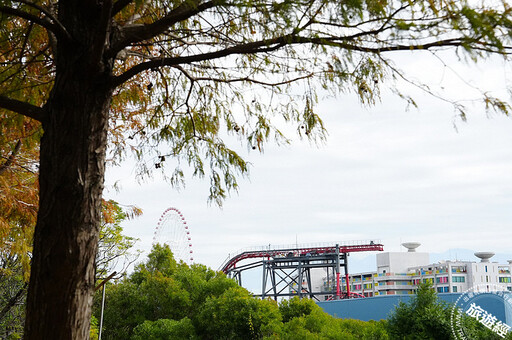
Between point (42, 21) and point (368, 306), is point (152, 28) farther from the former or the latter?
point (368, 306)

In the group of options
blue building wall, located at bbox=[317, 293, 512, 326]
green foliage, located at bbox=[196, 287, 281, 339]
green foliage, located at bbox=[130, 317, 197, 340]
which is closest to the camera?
green foliage, located at bbox=[196, 287, 281, 339]

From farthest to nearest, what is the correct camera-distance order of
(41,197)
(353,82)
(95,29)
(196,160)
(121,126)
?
1. (121,126)
2. (196,160)
3. (353,82)
4. (95,29)
5. (41,197)

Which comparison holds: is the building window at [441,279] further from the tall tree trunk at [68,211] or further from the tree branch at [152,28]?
the tall tree trunk at [68,211]

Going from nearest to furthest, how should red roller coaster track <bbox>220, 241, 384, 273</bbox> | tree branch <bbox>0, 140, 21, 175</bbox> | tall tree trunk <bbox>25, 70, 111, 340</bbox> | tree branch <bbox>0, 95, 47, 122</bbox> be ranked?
tall tree trunk <bbox>25, 70, 111, 340</bbox>
tree branch <bbox>0, 95, 47, 122</bbox>
tree branch <bbox>0, 140, 21, 175</bbox>
red roller coaster track <bbox>220, 241, 384, 273</bbox>

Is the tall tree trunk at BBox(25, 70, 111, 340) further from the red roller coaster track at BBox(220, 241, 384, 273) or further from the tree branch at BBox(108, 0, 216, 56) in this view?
the red roller coaster track at BBox(220, 241, 384, 273)

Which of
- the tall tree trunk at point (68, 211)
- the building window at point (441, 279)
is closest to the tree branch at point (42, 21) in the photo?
the tall tree trunk at point (68, 211)

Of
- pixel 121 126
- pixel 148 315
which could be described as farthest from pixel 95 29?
pixel 148 315

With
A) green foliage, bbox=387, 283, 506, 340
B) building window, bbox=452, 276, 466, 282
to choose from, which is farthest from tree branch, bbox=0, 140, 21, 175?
building window, bbox=452, 276, 466, 282

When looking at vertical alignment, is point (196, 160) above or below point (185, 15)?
below

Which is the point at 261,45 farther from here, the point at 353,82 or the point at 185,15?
the point at 353,82

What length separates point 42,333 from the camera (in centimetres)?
246

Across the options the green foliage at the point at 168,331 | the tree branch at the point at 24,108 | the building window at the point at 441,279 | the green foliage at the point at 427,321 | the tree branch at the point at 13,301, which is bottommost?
the green foliage at the point at 168,331

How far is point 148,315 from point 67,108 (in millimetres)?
12415

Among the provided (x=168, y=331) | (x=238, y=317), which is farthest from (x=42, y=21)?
(x=168, y=331)
